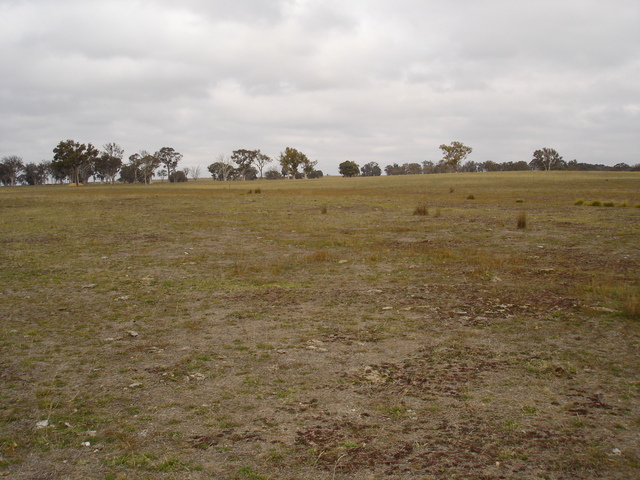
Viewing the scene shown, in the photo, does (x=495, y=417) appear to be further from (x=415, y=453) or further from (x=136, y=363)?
(x=136, y=363)

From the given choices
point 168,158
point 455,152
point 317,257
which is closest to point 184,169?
point 168,158

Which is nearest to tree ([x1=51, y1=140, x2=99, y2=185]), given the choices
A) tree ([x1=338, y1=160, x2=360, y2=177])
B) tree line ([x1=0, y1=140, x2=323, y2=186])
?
tree line ([x1=0, y1=140, x2=323, y2=186])

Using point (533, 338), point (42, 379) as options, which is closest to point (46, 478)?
point (42, 379)

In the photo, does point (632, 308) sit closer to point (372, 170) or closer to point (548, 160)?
point (548, 160)

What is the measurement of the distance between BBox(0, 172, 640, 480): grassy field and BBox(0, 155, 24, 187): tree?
152m

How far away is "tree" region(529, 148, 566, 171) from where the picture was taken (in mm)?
136125

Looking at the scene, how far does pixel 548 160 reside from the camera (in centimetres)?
13750

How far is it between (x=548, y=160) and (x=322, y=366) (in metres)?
149

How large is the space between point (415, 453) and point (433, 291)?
5605 millimetres

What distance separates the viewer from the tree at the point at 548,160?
136 meters

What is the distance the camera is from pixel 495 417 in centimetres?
424

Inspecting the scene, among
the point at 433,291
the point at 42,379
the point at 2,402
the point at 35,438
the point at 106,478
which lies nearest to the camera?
the point at 106,478

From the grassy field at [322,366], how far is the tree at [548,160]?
139 metres

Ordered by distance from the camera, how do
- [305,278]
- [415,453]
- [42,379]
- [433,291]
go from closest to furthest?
[415,453], [42,379], [433,291], [305,278]
